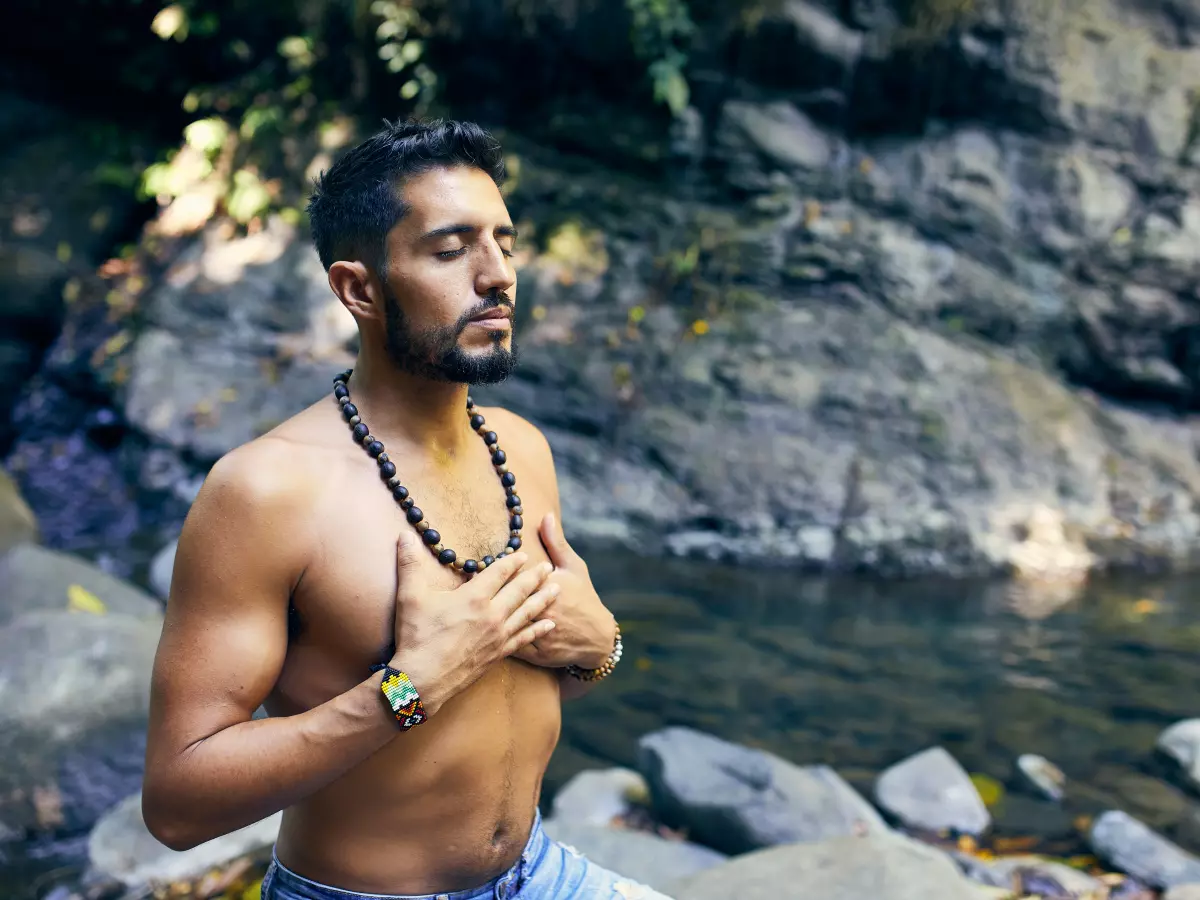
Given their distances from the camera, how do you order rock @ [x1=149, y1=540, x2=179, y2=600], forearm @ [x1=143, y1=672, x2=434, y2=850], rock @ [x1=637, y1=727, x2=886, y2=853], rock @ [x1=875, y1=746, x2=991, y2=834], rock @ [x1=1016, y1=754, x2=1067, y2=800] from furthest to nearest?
rock @ [x1=149, y1=540, x2=179, y2=600] < rock @ [x1=1016, y1=754, x2=1067, y2=800] < rock @ [x1=875, y1=746, x2=991, y2=834] < rock @ [x1=637, y1=727, x2=886, y2=853] < forearm @ [x1=143, y1=672, x2=434, y2=850]

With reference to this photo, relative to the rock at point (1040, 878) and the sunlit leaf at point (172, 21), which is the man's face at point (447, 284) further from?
the sunlit leaf at point (172, 21)

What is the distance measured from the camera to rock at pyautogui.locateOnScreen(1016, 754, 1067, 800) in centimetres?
477

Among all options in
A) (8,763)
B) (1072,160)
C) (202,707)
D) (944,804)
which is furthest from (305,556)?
(1072,160)

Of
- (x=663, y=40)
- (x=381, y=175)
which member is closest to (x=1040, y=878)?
(x=381, y=175)

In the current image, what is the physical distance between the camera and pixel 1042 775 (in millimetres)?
4844

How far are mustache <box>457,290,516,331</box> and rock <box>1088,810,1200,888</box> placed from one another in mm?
3641

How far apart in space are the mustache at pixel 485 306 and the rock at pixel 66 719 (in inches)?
126

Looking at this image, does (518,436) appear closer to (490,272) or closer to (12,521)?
(490,272)

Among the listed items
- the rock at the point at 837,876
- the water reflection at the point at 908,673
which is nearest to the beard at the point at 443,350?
the rock at the point at 837,876

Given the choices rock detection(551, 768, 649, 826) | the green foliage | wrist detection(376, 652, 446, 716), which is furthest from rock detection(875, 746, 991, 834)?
the green foliage

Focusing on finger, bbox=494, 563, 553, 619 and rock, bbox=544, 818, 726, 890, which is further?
rock, bbox=544, 818, 726, 890

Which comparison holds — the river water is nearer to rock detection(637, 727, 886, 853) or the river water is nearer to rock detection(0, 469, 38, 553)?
rock detection(637, 727, 886, 853)

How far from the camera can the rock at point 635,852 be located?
11.7ft

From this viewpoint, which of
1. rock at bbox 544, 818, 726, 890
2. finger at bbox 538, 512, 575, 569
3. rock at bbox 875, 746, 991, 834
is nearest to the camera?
finger at bbox 538, 512, 575, 569
